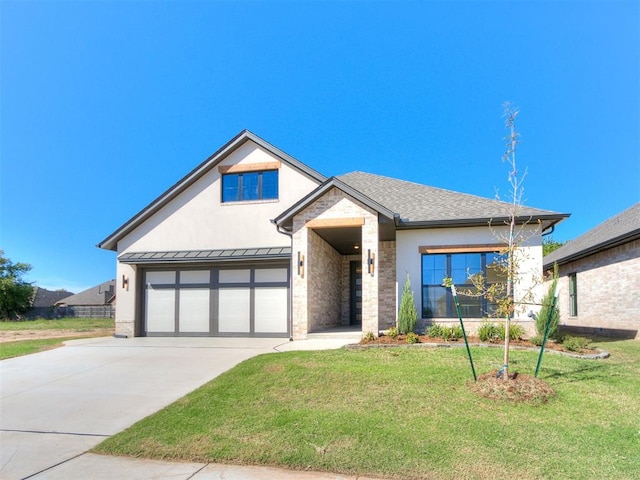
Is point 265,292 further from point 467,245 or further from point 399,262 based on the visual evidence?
point 467,245

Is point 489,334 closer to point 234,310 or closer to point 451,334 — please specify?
point 451,334

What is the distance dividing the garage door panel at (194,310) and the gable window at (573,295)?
55.4 ft

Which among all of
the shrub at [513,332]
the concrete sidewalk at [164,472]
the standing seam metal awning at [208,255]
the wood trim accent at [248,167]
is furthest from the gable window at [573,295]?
the concrete sidewalk at [164,472]

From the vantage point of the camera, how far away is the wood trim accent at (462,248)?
12461mm

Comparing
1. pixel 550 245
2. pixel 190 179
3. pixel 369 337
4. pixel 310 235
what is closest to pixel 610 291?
pixel 369 337

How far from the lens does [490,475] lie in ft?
13.0

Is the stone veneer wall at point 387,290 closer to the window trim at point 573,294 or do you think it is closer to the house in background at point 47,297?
the window trim at point 573,294

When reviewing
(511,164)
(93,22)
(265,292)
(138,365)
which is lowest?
(138,365)

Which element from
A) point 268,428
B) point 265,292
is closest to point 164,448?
point 268,428

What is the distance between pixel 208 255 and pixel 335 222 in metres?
5.23

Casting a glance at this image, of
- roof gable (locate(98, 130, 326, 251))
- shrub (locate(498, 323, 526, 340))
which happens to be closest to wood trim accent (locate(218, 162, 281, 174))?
roof gable (locate(98, 130, 326, 251))

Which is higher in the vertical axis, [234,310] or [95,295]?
[234,310]

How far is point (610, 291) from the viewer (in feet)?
51.1

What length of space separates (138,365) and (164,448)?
17.7ft
